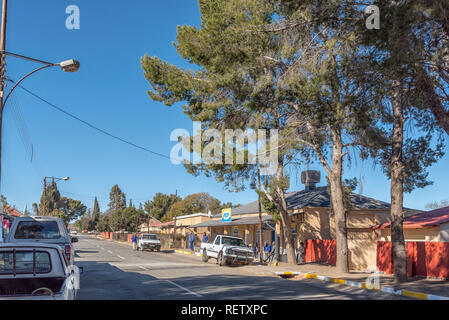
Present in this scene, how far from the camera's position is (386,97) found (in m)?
14.9

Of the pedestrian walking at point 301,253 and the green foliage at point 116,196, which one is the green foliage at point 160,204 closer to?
the green foliage at point 116,196

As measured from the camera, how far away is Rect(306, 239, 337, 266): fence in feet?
86.8

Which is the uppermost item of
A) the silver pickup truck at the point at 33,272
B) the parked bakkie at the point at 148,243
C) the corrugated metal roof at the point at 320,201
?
the corrugated metal roof at the point at 320,201

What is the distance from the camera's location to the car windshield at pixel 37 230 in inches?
524

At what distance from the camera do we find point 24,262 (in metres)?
7.08

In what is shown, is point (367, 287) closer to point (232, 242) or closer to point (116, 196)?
point (232, 242)

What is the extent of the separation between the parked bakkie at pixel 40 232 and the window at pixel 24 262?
606 cm

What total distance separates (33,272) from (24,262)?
0.28 meters

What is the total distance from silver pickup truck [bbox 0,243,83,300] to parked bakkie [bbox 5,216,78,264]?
606 cm

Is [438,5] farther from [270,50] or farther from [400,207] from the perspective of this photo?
[400,207]

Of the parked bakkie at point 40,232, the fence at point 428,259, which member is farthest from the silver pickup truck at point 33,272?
the fence at point 428,259

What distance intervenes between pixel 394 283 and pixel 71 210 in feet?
578
